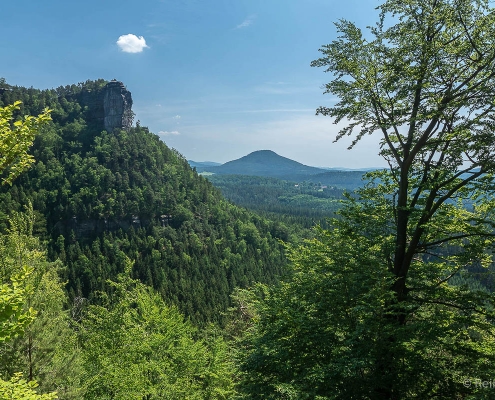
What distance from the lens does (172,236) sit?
94.1 metres

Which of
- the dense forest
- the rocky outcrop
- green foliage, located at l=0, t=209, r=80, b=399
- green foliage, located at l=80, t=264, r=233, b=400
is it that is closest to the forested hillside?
the rocky outcrop

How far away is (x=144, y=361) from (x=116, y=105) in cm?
12233

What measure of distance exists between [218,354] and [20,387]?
1227 centimetres

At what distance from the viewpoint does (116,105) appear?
11912cm

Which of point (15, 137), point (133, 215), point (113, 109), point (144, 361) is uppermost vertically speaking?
point (113, 109)

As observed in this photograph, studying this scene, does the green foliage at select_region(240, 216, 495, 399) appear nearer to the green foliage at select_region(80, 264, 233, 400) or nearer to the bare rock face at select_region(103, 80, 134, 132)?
the green foliage at select_region(80, 264, 233, 400)

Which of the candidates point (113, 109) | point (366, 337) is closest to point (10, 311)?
point (366, 337)

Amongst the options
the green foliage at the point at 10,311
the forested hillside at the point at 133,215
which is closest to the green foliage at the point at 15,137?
the green foliage at the point at 10,311

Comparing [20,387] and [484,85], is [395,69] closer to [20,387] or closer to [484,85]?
[484,85]

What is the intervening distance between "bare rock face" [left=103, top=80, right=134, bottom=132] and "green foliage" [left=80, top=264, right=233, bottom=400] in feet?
379

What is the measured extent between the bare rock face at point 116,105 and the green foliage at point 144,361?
379 feet

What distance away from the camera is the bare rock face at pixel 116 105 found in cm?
11788

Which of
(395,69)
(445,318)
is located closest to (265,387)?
(445,318)

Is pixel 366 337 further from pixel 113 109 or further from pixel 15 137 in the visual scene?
pixel 113 109
